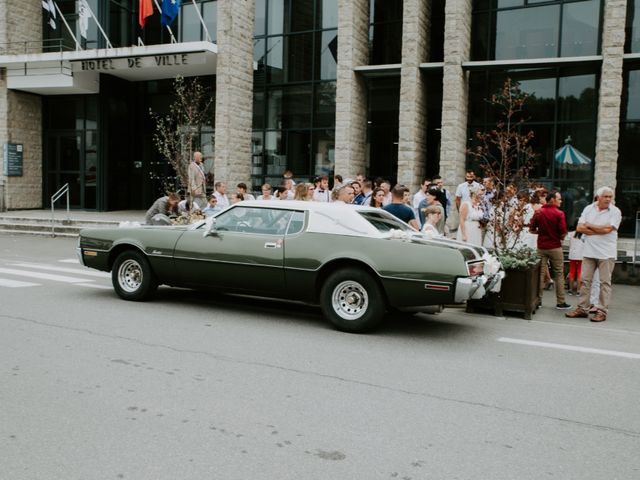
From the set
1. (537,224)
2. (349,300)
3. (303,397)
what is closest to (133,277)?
(349,300)

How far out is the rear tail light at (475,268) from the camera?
711 centimetres

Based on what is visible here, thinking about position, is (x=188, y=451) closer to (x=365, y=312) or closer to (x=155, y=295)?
(x=365, y=312)

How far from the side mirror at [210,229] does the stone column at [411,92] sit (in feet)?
33.6

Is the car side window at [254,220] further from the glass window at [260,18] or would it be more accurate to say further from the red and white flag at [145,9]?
the glass window at [260,18]

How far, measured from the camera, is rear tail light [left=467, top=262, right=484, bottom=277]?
7.11 metres

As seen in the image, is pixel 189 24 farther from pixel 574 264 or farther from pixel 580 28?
pixel 574 264

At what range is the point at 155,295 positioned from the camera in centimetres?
913

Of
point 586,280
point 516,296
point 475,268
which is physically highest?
point 475,268

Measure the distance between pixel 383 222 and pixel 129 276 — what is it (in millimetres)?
3750

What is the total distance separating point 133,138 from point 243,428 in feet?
73.2

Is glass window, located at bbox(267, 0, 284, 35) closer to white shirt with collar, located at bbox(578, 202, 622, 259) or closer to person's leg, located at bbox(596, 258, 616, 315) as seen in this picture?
white shirt with collar, located at bbox(578, 202, 622, 259)

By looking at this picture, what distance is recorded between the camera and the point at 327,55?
818 inches

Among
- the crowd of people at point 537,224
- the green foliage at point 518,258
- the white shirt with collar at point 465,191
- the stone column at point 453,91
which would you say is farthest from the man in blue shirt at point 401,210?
the stone column at point 453,91

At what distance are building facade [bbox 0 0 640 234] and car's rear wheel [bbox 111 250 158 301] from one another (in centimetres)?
1060
